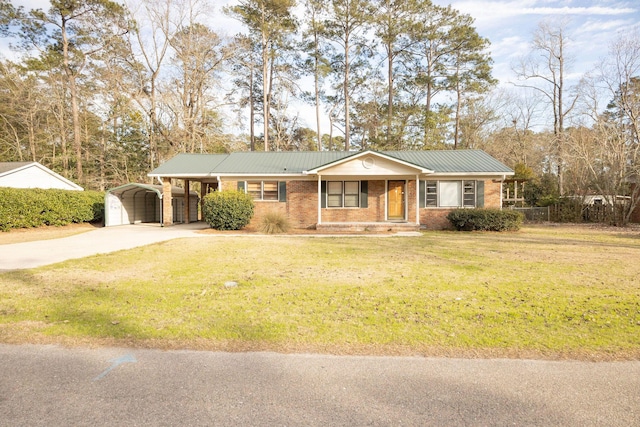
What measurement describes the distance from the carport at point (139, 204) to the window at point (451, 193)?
13.9 meters

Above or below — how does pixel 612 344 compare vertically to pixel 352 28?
below

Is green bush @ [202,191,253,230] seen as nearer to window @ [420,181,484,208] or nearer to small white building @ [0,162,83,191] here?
window @ [420,181,484,208]

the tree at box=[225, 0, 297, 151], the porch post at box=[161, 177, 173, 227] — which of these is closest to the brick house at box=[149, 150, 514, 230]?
the porch post at box=[161, 177, 173, 227]

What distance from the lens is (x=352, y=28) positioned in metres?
27.4

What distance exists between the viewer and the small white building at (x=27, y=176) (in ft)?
60.4

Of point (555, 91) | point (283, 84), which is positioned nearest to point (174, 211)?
point (283, 84)

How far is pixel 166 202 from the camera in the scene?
64.0 ft

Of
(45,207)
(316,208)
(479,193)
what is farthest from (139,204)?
(479,193)

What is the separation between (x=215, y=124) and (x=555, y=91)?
28.3 meters

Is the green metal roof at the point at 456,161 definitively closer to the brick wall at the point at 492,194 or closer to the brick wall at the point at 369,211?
the brick wall at the point at 492,194

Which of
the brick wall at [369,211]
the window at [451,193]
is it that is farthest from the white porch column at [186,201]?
the window at [451,193]

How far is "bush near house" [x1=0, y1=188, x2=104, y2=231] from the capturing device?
15875mm

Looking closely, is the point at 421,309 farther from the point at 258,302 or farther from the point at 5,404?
the point at 5,404

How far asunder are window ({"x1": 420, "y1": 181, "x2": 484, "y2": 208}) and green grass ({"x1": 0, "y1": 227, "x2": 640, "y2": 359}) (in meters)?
8.67
